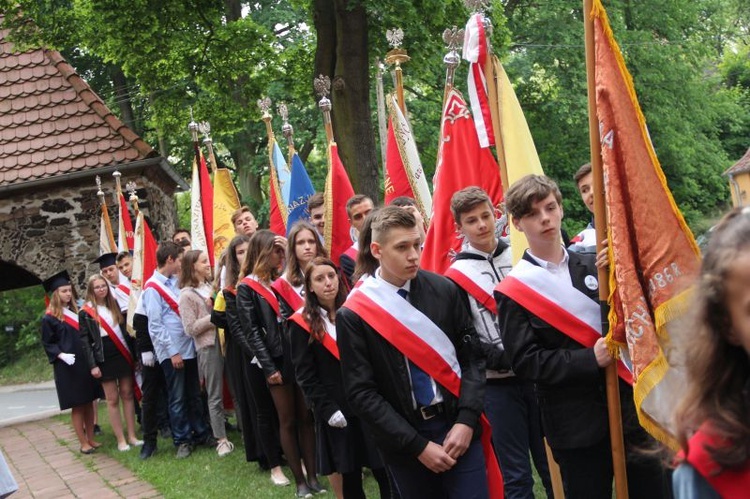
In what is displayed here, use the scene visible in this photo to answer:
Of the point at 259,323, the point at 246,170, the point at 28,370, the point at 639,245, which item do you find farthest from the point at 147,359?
the point at 28,370

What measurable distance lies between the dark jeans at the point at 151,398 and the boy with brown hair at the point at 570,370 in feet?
22.0

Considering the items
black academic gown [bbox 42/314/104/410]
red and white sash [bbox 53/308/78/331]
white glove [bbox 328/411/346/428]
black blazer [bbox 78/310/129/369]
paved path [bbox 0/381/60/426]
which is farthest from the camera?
paved path [bbox 0/381/60/426]

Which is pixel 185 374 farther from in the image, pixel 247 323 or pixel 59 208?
pixel 59 208

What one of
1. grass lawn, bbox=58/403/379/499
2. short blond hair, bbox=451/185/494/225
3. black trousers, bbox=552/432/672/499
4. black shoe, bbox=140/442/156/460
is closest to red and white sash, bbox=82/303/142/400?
grass lawn, bbox=58/403/379/499

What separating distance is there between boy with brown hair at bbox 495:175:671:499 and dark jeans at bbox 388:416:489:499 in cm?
35

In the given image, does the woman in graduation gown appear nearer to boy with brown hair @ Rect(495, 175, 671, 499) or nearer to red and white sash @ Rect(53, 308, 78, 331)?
red and white sash @ Rect(53, 308, 78, 331)

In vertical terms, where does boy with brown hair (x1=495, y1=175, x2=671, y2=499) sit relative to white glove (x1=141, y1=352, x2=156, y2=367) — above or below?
above

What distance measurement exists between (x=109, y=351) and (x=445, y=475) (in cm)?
739

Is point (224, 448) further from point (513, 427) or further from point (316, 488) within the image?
point (513, 427)

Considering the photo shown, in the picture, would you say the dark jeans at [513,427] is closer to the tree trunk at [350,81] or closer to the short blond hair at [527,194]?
the short blond hair at [527,194]

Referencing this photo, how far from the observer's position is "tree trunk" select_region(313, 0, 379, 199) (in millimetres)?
11922

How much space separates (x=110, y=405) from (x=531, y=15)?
1709 centimetres

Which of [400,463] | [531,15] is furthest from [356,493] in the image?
[531,15]

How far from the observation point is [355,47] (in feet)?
Answer: 41.0
